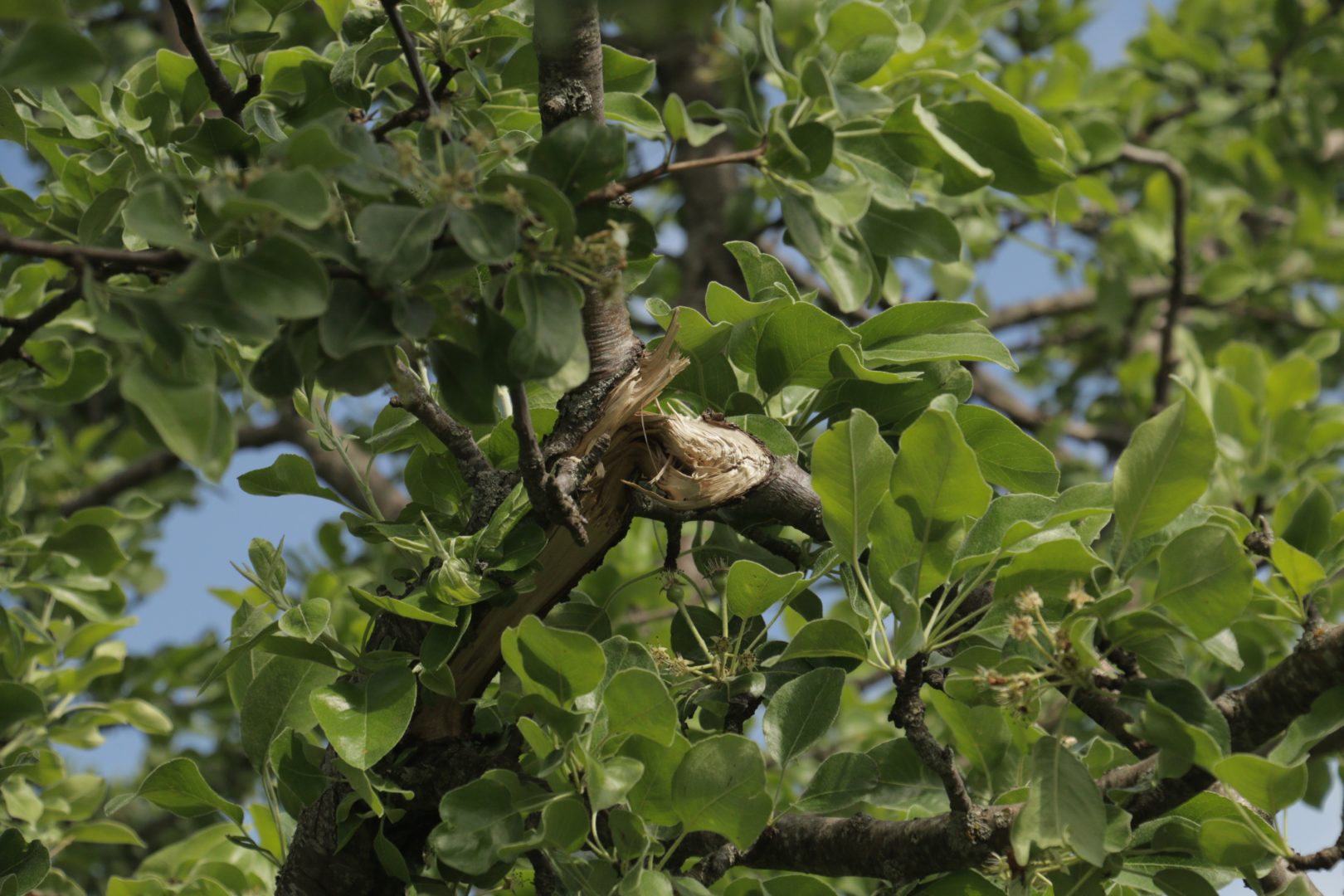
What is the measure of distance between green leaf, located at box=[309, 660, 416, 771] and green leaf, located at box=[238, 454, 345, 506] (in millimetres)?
218

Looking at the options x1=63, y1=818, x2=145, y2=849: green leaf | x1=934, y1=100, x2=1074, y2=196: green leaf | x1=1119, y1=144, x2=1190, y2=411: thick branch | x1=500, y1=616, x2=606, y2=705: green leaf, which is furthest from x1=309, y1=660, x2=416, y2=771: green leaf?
x1=1119, y1=144, x2=1190, y2=411: thick branch

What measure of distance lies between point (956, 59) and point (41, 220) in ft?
4.23

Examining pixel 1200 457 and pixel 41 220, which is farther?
pixel 41 220

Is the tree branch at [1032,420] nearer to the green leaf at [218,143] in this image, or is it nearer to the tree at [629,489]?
the tree at [629,489]

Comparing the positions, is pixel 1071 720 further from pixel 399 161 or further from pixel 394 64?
pixel 399 161

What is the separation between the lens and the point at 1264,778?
0.85 metres

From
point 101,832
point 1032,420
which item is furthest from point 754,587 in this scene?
point 1032,420

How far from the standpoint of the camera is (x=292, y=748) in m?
1.11

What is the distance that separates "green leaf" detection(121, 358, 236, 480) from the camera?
0.69 m

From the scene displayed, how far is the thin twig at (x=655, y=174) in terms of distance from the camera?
83 centimetres

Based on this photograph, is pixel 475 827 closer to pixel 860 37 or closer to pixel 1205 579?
pixel 1205 579

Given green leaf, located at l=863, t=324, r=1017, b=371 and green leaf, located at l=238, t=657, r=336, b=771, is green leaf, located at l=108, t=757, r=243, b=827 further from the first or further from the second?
green leaf, located at l=863, t=324, r=1017, b=371

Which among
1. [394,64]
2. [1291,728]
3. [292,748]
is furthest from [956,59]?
[292,748]

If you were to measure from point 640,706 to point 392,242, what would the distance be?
1.35ft
